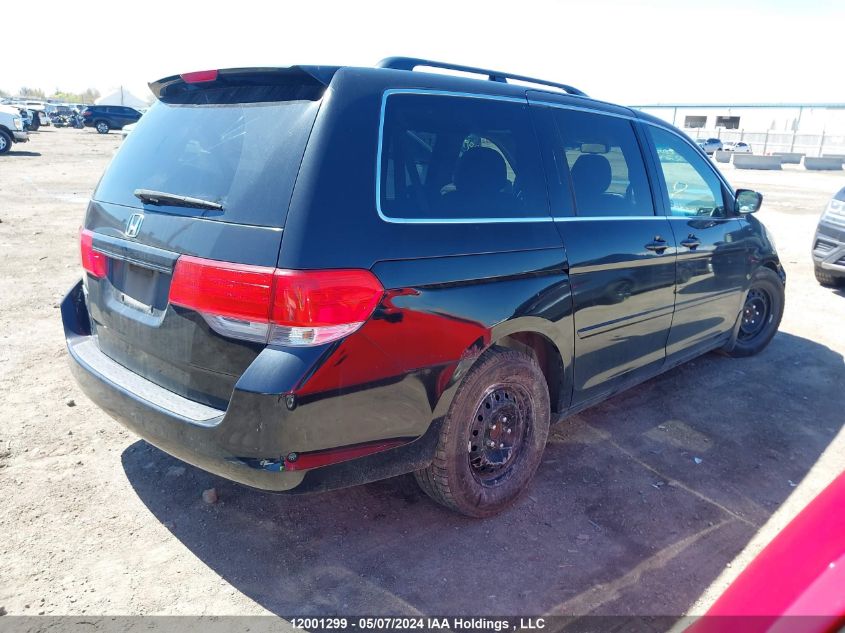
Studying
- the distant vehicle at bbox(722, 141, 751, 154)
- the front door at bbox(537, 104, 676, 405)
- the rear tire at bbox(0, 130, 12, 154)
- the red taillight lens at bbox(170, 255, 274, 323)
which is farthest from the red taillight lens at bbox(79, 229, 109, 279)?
the distant vehicle at bbox(722, 141, 751, 154)

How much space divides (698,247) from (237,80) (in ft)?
10.2

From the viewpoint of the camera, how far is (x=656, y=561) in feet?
9.18

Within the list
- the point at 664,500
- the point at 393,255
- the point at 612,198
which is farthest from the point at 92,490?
the point at 612,198

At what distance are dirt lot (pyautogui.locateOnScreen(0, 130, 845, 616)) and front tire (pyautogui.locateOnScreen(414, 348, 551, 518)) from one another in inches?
7.0

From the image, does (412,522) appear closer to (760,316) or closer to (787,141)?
(760,316)

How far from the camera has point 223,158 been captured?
2.46 m

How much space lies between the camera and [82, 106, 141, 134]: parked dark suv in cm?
4006

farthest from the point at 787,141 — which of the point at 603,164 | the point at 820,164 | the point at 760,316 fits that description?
the point at 603,164

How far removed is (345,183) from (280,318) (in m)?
0.56

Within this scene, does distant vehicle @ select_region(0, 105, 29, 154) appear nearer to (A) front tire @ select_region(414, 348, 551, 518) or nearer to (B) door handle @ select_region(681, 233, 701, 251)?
(B) door handle @ select_region(681, 233, 701, 251)

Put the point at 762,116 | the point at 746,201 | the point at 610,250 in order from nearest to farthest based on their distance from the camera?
the point at 610,250 < the point at 746,201 < the point at 762,116

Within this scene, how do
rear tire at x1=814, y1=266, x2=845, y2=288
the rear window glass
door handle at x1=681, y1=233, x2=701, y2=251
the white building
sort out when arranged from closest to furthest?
the rear window glass < door handle at x1=681, y1=233, x2=701, y2=251 < rear tire at x1=814, y1=266, x2=845, y2=288 < the white building

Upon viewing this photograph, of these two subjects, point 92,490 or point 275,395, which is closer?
point 275,395

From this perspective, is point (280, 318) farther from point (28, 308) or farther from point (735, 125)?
point (735, 125)
